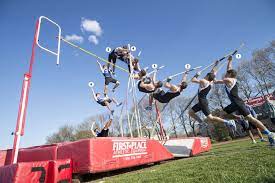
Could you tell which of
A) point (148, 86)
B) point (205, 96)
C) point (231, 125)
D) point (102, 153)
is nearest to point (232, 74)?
point (205, 96)

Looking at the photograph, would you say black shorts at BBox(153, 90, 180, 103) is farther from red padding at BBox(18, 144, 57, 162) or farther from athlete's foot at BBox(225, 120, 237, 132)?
red padding at BBox(18, 144, 57, 162)

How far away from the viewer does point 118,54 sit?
10250 millimetres

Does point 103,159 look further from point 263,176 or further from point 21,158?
point 263,176

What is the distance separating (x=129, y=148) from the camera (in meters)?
6.65

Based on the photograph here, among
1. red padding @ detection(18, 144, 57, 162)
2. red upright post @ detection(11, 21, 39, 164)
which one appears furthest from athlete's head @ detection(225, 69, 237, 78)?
red upright post @ detection(11, 21, 39, 164)

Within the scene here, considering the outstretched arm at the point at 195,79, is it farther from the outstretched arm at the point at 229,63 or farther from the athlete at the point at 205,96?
the outstretched arm at the point at 229,63

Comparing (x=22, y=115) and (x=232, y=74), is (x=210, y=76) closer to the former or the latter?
(x=232, y=74)

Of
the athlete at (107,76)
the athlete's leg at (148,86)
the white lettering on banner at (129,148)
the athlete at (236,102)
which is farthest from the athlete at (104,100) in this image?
the athlete at (236,102)

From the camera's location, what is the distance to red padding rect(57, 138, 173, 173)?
5.26 meters

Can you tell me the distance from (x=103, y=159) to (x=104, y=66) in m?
5.63

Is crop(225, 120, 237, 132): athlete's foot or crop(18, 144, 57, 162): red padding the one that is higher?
crop(225, 120, 237, 132): athlete's foot

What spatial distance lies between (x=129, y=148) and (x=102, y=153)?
1.23 metres

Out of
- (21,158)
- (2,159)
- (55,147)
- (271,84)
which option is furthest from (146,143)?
(271,84)

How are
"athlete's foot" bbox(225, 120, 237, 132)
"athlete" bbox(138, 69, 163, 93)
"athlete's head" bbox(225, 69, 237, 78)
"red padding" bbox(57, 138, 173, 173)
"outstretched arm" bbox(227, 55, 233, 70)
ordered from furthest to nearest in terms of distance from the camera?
1. "athlete" bbox(138, 69, 163, 93)
2. "outstretched arm" bbox(227, 55, 233, 70)
3. "athlete's foot" bbox(225, 120, 237, 132)
4. "athlete's head" bbox(225, 69, 237, 78)
5. "red padding" bbox(57, 138, 173, 173)
